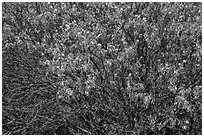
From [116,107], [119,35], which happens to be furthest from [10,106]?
[119,35]

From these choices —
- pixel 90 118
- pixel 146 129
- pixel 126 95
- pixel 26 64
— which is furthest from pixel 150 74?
pixel 26 64

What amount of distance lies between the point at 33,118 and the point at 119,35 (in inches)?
95.7

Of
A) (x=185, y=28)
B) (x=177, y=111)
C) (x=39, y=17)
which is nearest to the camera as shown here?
(x=177, y=111)

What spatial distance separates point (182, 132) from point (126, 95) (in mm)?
1218

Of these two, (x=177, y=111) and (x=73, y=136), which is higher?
(x=177, y=111)

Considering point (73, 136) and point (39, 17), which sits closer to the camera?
point (73, 136)

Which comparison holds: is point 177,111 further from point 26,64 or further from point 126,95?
point 26,64

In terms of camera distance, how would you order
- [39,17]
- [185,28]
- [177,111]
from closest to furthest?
[177,111] < [185,28] < [39,17]

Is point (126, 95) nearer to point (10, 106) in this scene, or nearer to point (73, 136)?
point (73, 136)

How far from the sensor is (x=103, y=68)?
5555mm

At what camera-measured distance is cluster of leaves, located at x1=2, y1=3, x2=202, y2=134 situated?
5492mm

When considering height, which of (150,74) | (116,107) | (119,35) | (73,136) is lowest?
(73,136)

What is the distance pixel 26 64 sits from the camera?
6809 mm

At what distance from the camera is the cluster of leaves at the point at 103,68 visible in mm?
5492
